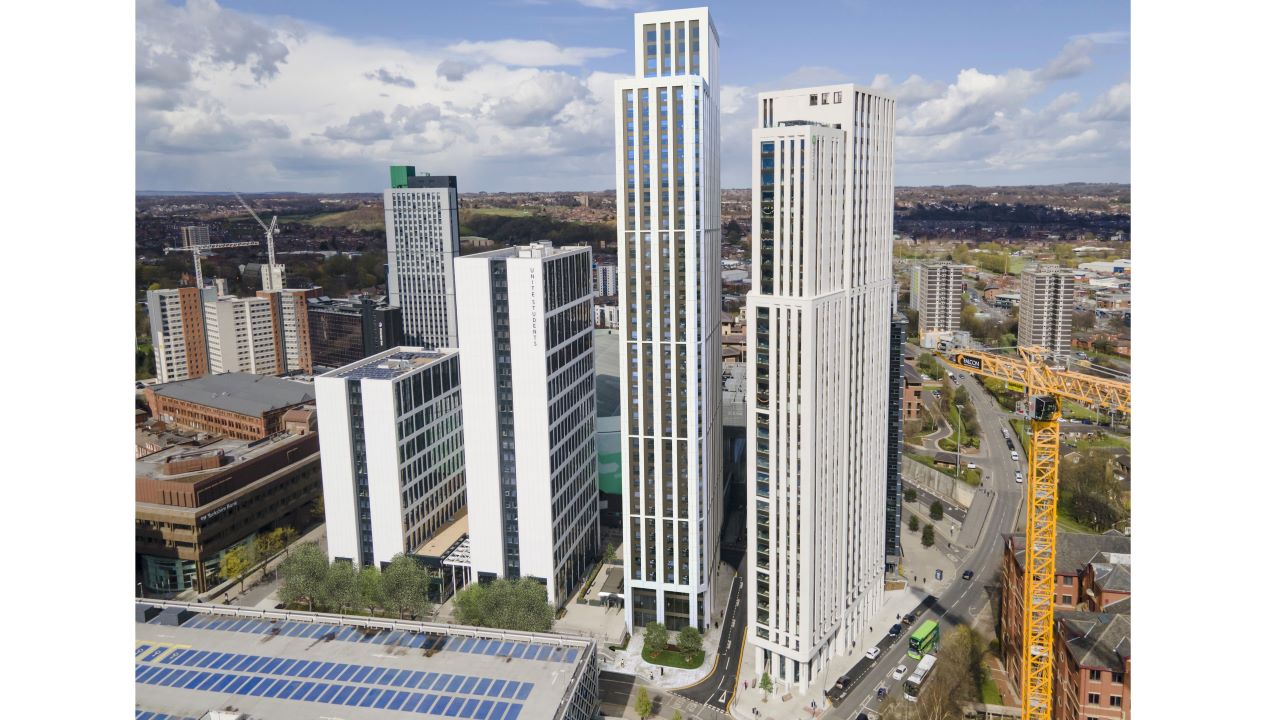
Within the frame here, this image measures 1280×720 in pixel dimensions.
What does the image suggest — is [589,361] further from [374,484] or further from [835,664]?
[835,664]

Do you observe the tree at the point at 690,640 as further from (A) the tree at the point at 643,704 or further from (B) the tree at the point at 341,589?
(B) the tree at the point at 341,589

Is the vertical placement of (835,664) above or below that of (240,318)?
below

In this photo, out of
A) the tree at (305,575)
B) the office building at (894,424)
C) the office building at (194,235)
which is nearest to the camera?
the tree at (305,575)

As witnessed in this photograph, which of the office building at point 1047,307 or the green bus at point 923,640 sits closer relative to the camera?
the green bus at point 923,640

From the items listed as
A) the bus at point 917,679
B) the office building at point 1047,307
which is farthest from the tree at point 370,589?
the office building at point 1047,307

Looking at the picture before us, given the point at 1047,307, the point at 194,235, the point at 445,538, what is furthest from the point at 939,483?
the point at 194,235

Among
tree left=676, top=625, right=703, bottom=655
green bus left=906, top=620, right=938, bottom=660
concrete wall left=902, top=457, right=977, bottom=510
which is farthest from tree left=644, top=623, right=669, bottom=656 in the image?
concrete wall left=902, top=457, right=977, bottom=510

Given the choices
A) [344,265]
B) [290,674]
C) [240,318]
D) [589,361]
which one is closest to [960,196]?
[589,361]

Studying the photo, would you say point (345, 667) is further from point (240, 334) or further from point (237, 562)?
point (240, 334)
